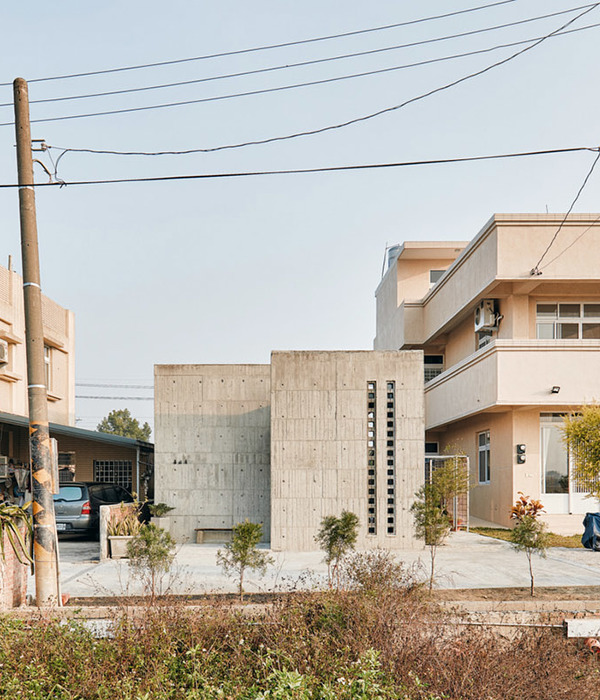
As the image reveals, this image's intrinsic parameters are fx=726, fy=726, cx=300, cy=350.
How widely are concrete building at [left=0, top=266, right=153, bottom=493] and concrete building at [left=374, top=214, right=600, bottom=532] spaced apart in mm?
10562

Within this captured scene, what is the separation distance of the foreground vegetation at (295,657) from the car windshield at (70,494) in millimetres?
11631

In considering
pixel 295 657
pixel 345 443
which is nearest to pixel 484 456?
pixel 345 443

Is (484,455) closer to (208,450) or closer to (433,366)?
(433,366)

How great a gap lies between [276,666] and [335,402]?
1014 cm

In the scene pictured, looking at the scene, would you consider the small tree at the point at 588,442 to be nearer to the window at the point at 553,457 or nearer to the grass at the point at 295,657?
the window at the point at 553,457

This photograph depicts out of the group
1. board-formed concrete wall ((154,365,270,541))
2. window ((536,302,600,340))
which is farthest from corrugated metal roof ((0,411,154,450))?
window ((536,302,600,340))

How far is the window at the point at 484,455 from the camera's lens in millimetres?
22891

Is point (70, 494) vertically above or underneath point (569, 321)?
underneath

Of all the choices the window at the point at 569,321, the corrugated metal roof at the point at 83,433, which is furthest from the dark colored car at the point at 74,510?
the window at the point at 569,321

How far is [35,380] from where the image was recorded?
9648mm

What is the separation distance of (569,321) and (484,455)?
16.9 ft

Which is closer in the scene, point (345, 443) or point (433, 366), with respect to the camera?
point (345, 443)

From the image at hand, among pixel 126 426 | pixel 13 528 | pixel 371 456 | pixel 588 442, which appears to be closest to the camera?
pixel 13 528

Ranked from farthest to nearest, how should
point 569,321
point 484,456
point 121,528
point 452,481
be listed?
point 484,456 → point 569,321 → point 452,481 → point 121,528
